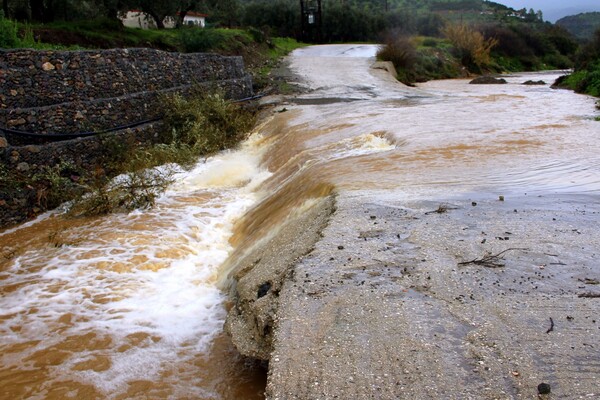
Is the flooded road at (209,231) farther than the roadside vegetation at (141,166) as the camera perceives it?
No

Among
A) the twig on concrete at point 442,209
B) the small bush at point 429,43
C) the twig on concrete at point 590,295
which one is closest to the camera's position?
the twig on concrete at point 590,295

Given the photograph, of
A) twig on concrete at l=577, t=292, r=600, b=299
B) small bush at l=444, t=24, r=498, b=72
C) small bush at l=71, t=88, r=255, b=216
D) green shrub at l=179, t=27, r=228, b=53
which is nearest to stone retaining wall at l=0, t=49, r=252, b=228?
small bush at l=71, t=88, r=255, b=216

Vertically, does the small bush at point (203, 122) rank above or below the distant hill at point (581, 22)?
below

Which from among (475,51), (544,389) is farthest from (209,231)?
(475,51)

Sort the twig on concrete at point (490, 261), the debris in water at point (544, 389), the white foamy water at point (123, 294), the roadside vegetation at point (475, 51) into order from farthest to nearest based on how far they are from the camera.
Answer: the roadside vegetation at point (475, 51)
the white foamy water at point (123, 294)
the twig on concrete at point (490, 261)
the debris in water at point (544, 389)

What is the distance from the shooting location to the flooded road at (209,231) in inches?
192

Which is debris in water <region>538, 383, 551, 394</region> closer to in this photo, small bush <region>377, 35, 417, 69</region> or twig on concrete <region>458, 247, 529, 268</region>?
twig on concrete <region>458, 247, 529, 268</region>

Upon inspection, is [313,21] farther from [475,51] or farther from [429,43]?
[475,51]

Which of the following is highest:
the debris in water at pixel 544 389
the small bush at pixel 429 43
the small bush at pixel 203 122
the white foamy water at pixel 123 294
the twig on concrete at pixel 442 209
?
the small bush at pixel 429 43

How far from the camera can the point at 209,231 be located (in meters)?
8.32

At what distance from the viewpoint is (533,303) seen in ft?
14.0

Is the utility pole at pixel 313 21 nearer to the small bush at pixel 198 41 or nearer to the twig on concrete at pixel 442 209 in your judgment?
the small bush at pixel 198 41

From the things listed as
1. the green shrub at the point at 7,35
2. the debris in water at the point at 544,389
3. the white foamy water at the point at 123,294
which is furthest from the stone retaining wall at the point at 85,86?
the debris in water at the point at 544,389

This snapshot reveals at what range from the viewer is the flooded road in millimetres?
4871
